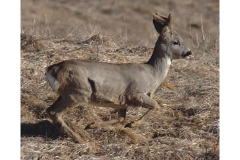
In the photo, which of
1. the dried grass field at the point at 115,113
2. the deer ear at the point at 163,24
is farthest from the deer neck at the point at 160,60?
the dried grass field at the point at 115,113

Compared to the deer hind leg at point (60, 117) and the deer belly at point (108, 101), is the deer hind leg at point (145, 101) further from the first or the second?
the deer hind leg at point (60, 117)

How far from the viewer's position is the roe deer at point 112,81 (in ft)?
25.8

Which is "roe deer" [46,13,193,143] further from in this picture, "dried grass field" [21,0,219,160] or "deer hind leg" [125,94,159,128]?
"dried grass field" [21,0,219,160]

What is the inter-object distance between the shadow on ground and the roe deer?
0.20m

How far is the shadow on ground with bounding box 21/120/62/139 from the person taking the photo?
8195 millimetres

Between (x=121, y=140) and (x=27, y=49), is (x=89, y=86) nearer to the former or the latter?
(x=121, y=140)

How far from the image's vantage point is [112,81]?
812 cm

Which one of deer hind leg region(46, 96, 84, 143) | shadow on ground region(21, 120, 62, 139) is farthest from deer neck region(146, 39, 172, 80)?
shadow on ground region(21, 120, 62, 139)

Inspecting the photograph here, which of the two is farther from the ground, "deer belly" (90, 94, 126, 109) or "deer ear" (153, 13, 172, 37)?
"deer ear" (153, 13, 172, 37)

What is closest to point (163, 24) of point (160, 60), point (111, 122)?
point (160, 60)

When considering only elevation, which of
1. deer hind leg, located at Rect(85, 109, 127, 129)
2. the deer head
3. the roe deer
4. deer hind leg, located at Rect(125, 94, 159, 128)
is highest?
the deer head

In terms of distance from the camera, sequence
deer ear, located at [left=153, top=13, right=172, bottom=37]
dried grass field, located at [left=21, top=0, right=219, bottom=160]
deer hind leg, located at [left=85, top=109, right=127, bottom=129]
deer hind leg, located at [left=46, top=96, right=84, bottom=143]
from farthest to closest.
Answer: deer ear, located at [left=153, top=13, right=172, bottom=37] < deer hind leg, located at [left=85, top=109, right=127, bottom=129] < deer hind leg, located at [left=46, top=96, right=84, bottom=143] < dried grass field, located at [left=21, top=0, right=219, bottom=160]

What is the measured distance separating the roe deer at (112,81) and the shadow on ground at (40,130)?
0.66 ft
